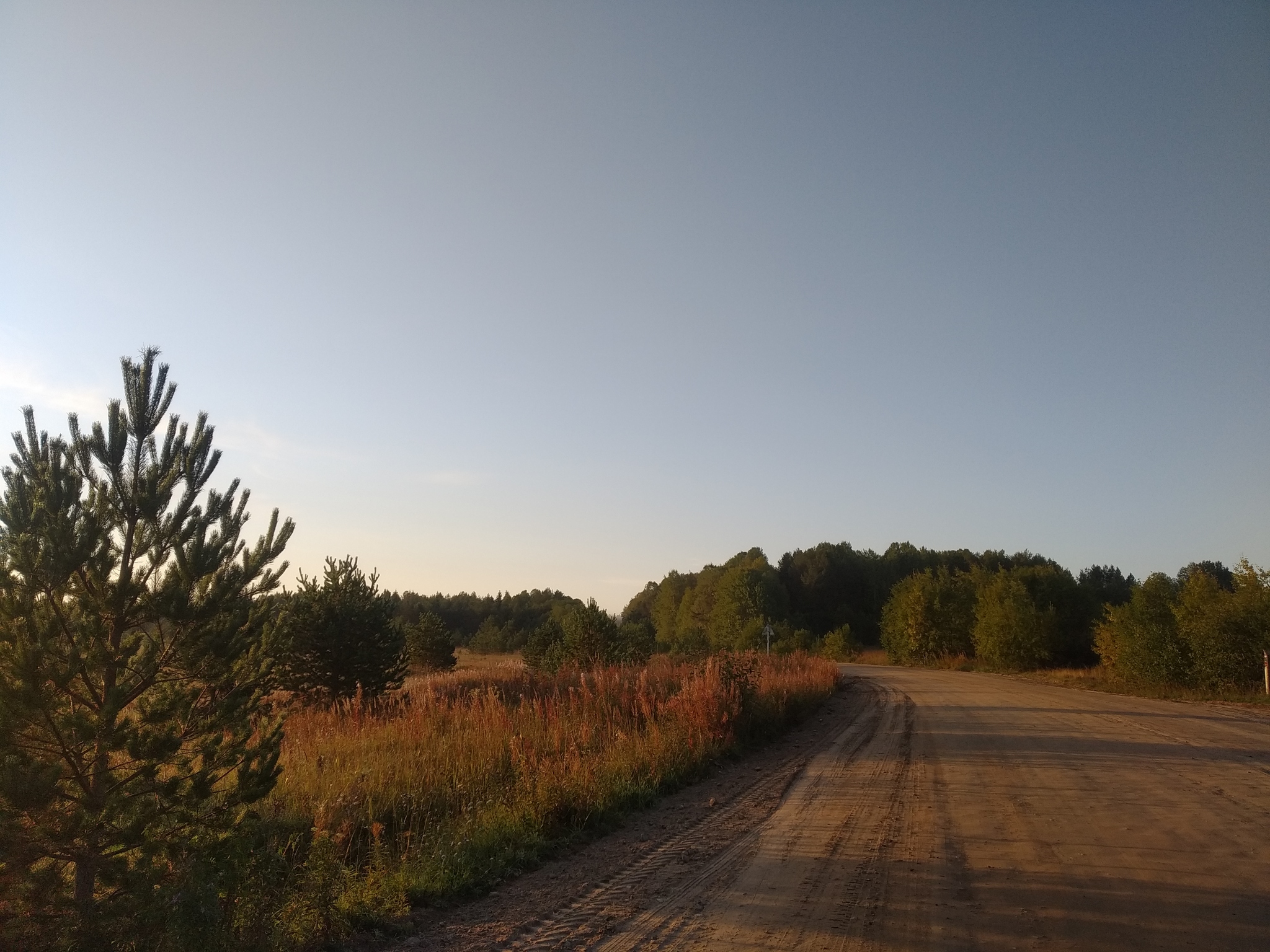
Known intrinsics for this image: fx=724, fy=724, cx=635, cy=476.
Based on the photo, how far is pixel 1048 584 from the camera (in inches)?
1999

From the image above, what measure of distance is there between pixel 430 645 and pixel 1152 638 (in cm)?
2975

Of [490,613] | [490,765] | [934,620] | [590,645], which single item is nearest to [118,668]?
[490,765]

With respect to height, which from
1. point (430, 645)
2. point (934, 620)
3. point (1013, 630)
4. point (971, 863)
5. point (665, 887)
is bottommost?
point (665, 887)

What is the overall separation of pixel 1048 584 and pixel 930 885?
52722mm

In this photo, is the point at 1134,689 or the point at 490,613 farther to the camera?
the point at 490,613

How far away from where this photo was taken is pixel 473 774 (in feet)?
28.9

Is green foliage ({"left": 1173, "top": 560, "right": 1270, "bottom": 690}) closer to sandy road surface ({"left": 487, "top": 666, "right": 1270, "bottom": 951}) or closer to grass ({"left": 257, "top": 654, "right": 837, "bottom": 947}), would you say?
sandy road surface ({"left": 487, "top": 666, "right": 1270, "bottom": 951})

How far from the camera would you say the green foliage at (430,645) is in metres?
32.4

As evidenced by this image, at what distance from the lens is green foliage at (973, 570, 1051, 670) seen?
42531 mm

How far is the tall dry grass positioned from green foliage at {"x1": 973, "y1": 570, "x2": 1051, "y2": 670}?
34146 mm

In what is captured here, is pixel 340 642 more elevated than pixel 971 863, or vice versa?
pixel 340 642

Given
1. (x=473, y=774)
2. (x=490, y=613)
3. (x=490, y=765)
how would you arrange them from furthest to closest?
(x=490, y=613) < (x=490, y=765) < (x=473, y=774)

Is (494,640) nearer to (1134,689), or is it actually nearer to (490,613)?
(490,613)

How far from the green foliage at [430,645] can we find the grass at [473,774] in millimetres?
18529
